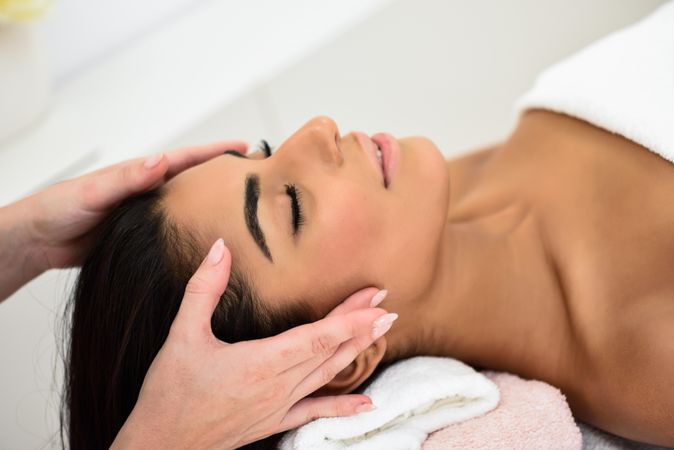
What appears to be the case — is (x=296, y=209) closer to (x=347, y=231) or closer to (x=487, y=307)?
(x=347, y=231)

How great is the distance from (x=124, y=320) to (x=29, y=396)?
0.52m

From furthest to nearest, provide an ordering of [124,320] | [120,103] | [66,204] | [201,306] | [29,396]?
[120,103] → [29,396] → [66,204] → [124,320] → [201,306]

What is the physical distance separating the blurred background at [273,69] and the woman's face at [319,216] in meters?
0.68

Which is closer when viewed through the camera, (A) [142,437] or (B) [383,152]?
(A) [142,437]

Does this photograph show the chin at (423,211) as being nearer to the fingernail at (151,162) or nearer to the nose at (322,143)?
the nose at (322,143)

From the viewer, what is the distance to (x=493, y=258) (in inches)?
47.4

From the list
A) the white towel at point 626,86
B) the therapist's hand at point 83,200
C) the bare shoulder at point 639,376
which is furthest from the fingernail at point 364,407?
the white towel at point 626,86

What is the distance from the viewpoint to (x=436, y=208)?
1071 mm

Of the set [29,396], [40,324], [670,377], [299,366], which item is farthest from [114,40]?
[670,377]

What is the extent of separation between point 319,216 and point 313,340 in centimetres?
18

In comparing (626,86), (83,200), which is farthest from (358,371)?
(626,86)

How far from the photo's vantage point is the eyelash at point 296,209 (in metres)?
1.01

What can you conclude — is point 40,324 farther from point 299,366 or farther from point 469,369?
point 469,369

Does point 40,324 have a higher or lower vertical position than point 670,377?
higher
